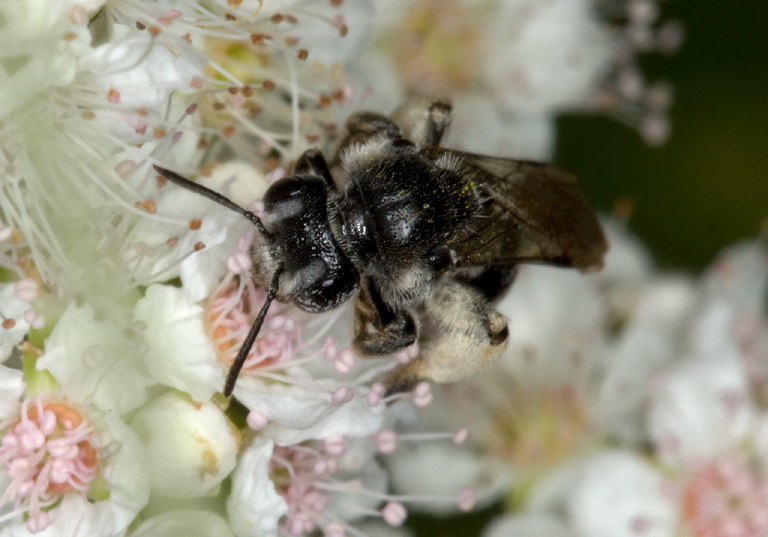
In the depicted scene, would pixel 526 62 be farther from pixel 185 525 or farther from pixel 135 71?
pixel 185 525

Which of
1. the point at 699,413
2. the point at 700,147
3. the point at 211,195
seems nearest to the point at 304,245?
the point at 211,195

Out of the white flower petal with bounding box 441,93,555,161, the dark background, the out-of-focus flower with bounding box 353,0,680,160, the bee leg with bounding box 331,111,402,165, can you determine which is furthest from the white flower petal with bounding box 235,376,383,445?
the dark background

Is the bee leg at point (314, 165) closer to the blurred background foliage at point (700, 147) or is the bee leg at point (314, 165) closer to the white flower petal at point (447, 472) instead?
the white flower petal at point (447, 472)

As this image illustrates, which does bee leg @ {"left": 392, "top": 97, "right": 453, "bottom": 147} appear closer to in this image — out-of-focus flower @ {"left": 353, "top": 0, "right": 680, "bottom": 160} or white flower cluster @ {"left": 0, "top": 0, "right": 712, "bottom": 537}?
white flower cluster @ {"left": 0, "top": 0, "right": 712, "bottom": 537}

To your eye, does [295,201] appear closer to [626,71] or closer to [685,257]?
[626,71]

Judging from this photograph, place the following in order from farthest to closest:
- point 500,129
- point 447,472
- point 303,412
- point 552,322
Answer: point 500,129, point 552,322, point 447,472, point 303,412

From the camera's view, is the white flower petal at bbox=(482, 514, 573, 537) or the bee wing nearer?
the bee wing

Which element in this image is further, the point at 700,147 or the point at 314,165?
the point at 700,147
